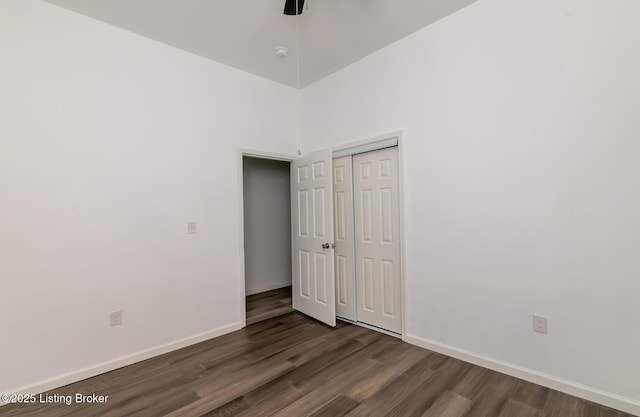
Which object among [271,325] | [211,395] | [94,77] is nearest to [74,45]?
[94,77]

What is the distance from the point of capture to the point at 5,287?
6.78ft

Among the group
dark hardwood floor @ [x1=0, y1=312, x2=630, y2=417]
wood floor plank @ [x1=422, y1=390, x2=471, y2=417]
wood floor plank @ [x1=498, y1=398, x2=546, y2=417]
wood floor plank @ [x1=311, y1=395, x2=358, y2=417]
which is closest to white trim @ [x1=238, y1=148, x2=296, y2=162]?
dark hardwood floor @ [x1=0, y1=312, x2=630, y2=417]

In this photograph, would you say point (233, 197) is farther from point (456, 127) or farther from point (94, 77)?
point (456, 127)

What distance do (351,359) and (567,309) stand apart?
170 centimetres

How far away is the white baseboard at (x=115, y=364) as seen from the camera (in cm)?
214

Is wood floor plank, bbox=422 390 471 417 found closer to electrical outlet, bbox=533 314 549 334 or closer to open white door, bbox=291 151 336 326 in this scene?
electrical outlet, bbox=533 314 549 334

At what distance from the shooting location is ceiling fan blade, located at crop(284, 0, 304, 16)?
2.08 m

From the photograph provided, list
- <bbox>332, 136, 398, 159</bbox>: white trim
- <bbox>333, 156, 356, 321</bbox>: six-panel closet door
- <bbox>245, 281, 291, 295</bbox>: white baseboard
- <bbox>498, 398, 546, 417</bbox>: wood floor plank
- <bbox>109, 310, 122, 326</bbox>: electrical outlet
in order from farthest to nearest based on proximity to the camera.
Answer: <bbox>245, 281, 291, 295</bbox>: white baseboard < <bbox>333, 156, 356, 321</bbox>: six-panel closet door < <bbox>332, 136, 398, 159</bbox>: white trim < <bbox>109, 310, 122, 326</bbox>: electrical outlet < <bbox>498, 398, 546, 417</bbox>: wood floor plank

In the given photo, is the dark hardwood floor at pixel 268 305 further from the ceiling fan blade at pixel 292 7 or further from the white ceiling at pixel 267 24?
the ceiling fan blade at pixel 292 7

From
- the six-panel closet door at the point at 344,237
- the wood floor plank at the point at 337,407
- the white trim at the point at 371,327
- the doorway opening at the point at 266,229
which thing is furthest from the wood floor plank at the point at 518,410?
the doorway opening at the point at 266,229

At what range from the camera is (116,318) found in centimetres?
249

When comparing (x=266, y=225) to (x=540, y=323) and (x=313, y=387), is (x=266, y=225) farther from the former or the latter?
(x=540, y=323)

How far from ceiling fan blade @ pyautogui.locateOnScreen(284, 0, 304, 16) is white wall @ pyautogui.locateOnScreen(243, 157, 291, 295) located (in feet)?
8.99

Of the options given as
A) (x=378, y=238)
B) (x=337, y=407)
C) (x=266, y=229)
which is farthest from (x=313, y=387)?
(x=266, y=229)
